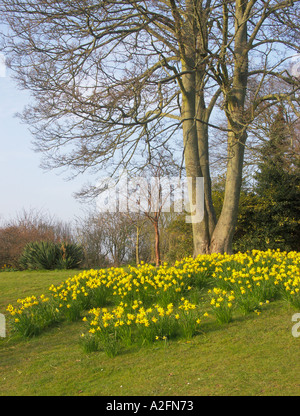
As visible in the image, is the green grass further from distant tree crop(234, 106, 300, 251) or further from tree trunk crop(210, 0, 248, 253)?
distant tree crop(234, 106, 300, 251)

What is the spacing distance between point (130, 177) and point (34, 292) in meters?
3.66

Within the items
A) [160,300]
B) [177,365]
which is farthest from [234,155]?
[177,365]

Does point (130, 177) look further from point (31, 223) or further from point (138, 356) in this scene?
point (31, 223)

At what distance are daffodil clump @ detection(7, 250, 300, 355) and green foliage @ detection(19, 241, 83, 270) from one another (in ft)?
16.7

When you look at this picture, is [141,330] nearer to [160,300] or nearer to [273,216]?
[160,300]

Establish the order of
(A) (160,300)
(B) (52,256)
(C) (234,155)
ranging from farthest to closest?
1. (B) (52,256)
2. (C) (234,155)
3. (A) (160,300)

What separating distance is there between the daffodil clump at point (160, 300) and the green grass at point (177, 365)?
0.59 ft

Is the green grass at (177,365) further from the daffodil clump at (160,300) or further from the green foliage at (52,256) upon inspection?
the green foliage at (52,256)

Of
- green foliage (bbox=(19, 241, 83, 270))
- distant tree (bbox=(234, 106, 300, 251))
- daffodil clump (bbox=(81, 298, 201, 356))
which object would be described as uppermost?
distant tree (bbox=(234, 106, 300, 251))

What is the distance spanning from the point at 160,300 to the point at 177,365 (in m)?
1.89

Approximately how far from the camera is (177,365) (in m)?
4.15

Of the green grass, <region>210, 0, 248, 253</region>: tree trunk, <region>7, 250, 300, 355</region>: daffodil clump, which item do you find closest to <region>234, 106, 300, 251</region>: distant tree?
<region>210, 0, 248, 253</region>: tree trunk

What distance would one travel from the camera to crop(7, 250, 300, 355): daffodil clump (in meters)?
4.87

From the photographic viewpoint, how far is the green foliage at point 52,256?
12547 millimetres
